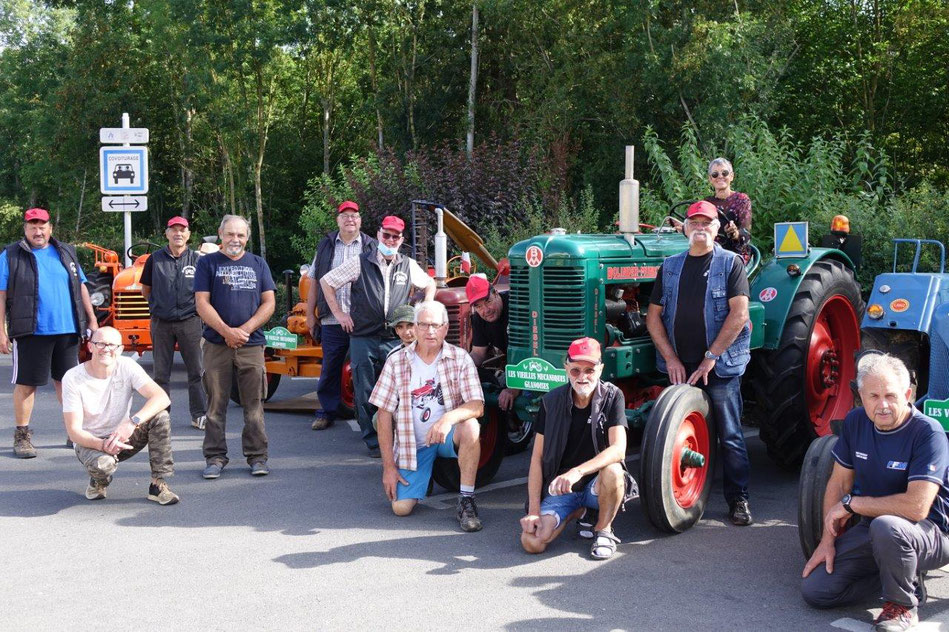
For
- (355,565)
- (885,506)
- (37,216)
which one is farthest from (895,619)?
(37,216)

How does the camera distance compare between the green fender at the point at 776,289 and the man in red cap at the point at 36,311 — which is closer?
the green fender at the point at 776,289

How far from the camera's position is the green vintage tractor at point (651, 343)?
542 cm

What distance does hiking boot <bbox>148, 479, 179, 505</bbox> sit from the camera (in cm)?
614

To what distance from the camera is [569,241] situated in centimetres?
600

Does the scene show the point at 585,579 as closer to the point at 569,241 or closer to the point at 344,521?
the point at 344,521

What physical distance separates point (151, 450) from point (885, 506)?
418 centimetres

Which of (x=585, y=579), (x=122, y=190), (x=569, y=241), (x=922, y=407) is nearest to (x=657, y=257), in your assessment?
(x=569, y=241)

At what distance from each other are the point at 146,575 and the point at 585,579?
6.89 feet

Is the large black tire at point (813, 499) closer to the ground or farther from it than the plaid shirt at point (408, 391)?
closer to the ground

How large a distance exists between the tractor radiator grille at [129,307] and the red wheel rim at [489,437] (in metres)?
6.52

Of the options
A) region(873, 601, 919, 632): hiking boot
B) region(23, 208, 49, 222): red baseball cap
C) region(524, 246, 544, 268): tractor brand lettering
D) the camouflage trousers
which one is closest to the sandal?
region(873, 601, 919, 632): hiking boot

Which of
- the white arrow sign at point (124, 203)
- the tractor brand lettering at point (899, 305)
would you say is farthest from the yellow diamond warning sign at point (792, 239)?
the white arrow sign at point (124, 203)

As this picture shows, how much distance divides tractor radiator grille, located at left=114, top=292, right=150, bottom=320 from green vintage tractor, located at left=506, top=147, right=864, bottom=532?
676 cm

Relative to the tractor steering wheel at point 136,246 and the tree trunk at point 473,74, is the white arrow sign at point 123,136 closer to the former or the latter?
the tractor steering wheel at point 136,246
